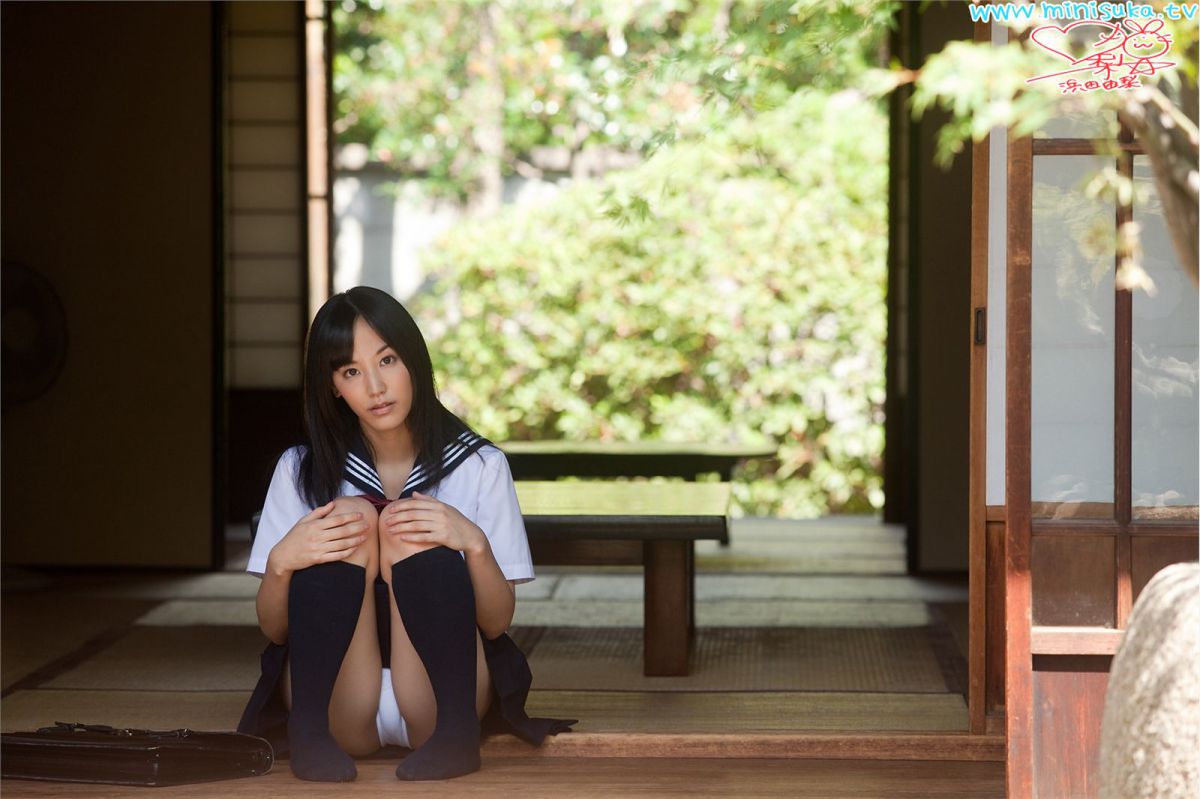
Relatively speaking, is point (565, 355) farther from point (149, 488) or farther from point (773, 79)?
point (773, 79)

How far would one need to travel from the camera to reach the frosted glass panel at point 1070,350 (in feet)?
8.27

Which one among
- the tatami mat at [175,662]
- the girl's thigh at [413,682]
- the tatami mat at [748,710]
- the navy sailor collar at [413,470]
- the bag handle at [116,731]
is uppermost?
the navy sailor collar at [413,470]

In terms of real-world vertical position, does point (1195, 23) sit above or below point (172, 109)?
below

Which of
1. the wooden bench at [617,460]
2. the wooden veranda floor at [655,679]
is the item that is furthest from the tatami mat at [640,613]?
the wooden bench at [617,460]

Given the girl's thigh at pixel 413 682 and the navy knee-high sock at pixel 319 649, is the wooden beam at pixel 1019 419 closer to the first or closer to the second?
the girl's thigh at pixel 413 682

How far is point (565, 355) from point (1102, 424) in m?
5.41

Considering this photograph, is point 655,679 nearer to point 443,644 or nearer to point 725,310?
point 443,644

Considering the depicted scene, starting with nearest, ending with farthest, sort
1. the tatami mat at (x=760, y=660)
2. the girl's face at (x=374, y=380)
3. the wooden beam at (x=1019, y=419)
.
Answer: the wooden beam at (x=1019, y=419), the girl's face at (x=374, y=380), the tatami mat at (x=760, y=660)

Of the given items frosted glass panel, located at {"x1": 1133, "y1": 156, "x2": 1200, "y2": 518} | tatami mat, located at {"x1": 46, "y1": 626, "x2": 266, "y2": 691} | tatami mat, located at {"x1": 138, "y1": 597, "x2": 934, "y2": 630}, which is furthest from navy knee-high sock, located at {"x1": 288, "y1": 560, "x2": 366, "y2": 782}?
tatami mat, located at {"x1": 138, "y1": 597, "x2": 934, "y2": 630}

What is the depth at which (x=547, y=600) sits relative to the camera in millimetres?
4688

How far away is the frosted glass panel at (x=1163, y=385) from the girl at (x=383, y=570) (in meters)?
1.14

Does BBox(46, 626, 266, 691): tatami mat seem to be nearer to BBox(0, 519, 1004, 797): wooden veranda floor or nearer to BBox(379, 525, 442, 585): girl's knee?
BBox(0, 519, 1004, 797): wooden veranda floor

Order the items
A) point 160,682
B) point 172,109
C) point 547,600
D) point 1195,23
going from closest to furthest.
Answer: point 1195,23
point 160,682
point 547,600
point 172,109

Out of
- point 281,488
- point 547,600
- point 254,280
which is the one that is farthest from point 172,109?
point 281,488
